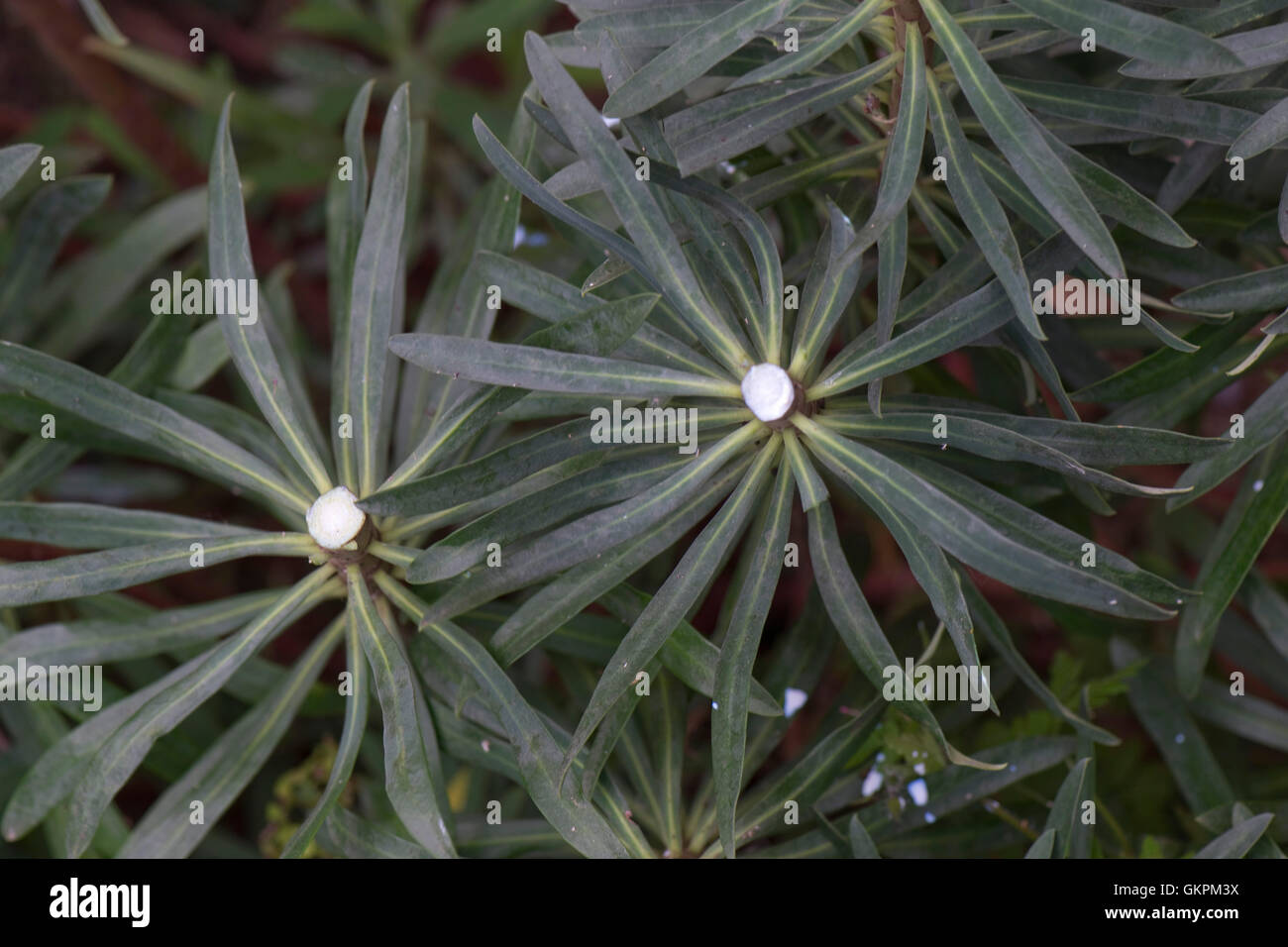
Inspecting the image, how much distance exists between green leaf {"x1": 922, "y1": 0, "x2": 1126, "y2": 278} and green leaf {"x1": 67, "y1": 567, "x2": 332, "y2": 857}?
88 centimetres

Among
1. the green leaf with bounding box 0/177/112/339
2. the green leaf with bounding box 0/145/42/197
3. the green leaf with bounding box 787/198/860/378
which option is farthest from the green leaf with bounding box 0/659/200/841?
the green leaf with bounding box 787/198/860/378

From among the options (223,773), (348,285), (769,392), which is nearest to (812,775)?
(769,392)

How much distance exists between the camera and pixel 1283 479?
1206mm

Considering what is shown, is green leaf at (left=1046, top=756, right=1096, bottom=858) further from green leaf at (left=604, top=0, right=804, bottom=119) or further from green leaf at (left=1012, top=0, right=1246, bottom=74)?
green leaf at (left=604, top=0, right=804, bottom=119)

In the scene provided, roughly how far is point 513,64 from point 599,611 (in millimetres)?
1276

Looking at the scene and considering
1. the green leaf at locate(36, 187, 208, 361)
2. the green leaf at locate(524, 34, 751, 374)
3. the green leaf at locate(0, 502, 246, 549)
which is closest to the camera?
the green leaf at locate(524, 34, 751, 374)

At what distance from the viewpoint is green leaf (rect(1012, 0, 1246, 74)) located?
90 cm

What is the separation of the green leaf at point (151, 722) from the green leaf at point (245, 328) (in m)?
0.18

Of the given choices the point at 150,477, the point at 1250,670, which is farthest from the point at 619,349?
the point at 150,477

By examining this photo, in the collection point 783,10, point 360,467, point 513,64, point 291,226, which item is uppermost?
point 513,64

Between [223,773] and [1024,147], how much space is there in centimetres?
118

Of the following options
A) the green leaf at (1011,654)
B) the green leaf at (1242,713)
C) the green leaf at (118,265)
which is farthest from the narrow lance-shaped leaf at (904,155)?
the green leaf at (118,265)

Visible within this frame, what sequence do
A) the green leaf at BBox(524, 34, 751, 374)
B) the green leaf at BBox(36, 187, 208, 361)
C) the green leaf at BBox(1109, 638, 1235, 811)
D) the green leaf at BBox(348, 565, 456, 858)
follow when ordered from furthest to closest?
the green leaf at BBox(36, 187, 208, 361) < the green leaf at BBox(1109, 638, 1235, 811) < the green leaf at BBox(348, 565, 456, 858) < the green leaf at BBox(524, 34, 751, 374)

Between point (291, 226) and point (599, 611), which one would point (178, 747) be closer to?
point (599, 611)
